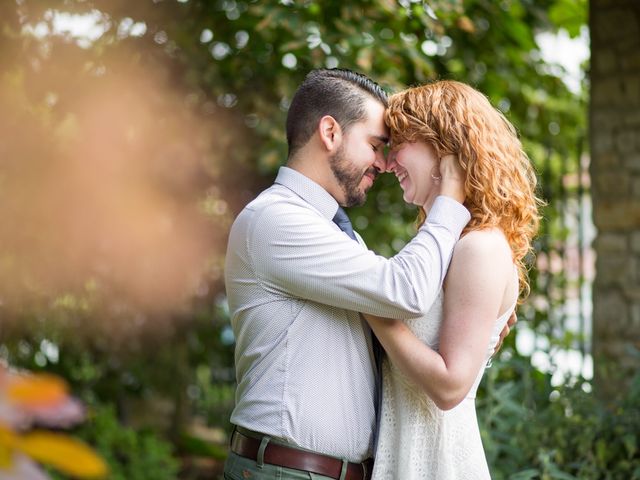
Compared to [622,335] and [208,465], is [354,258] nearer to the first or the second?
[622,335]

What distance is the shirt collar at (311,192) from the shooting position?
216cm

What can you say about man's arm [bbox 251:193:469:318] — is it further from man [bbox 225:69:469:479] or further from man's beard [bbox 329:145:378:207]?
man's beard [bbox 329:145:378:207]

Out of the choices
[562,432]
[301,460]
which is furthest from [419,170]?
[562,432]

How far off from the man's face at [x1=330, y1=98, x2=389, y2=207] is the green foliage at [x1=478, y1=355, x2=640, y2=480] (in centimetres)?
144

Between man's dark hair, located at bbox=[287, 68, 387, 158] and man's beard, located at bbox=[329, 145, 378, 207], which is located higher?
man's dark hair, located at bbox=[287, 68, 387, 158]

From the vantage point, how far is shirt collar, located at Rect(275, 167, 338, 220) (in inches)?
85.1

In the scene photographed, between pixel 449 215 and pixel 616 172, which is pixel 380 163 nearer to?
pixel 449 215

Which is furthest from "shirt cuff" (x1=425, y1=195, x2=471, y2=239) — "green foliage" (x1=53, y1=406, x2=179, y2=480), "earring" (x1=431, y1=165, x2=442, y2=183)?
"green foliage" (x1=53, y1=406, x2=179, y2=480)

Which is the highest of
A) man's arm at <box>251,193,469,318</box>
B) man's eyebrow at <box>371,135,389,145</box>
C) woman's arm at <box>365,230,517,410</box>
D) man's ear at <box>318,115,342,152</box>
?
man's ear at <box>318,115,342,152</box>

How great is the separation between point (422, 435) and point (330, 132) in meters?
0.77

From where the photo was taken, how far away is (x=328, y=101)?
7.20 feet

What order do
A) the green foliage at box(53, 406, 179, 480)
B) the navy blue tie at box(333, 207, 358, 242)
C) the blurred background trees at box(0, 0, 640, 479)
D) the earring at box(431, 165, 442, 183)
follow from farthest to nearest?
the green foliage at box(53, 406, 179, 480) < the blurred background trees at box(0, 0, 640, 479) < the navy blue tie at box(333, 207, 358, 242) < the earring at box(431, 165, 442, 183)

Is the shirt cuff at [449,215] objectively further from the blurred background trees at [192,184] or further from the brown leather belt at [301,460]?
the blurred background trees at [192,184]

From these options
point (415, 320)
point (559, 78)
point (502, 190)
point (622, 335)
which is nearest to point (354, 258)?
point (415, 320)
